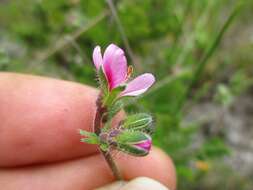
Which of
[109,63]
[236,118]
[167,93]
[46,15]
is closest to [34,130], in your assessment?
[109,63]

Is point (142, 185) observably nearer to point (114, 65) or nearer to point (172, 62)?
point (114, 65)

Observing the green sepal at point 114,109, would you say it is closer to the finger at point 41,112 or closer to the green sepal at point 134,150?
the green sepal at point 134,150

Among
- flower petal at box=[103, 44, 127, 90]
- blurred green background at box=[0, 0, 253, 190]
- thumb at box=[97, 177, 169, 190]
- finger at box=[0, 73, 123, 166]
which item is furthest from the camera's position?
blurred green background at box=[0, 0, 253, 190]

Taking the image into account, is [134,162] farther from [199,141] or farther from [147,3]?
[199,141]

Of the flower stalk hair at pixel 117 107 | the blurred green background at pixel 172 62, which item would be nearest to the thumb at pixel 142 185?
the flower stalk hair at pixel 117 107

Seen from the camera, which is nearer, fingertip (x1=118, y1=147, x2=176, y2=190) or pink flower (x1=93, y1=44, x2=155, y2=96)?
pink flower (x1=93, y1=44, x2=155, y2=96)

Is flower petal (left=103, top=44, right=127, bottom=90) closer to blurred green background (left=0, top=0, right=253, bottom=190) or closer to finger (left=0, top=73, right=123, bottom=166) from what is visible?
finger (left=0, top=73, right=123, bottom=166)

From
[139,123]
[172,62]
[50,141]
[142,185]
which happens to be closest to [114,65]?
[139,123]

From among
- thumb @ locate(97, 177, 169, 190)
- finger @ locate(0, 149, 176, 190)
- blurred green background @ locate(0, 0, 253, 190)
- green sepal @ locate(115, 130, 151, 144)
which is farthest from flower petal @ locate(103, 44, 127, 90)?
blurred green background @ locate(0, 0, 253, 190)
